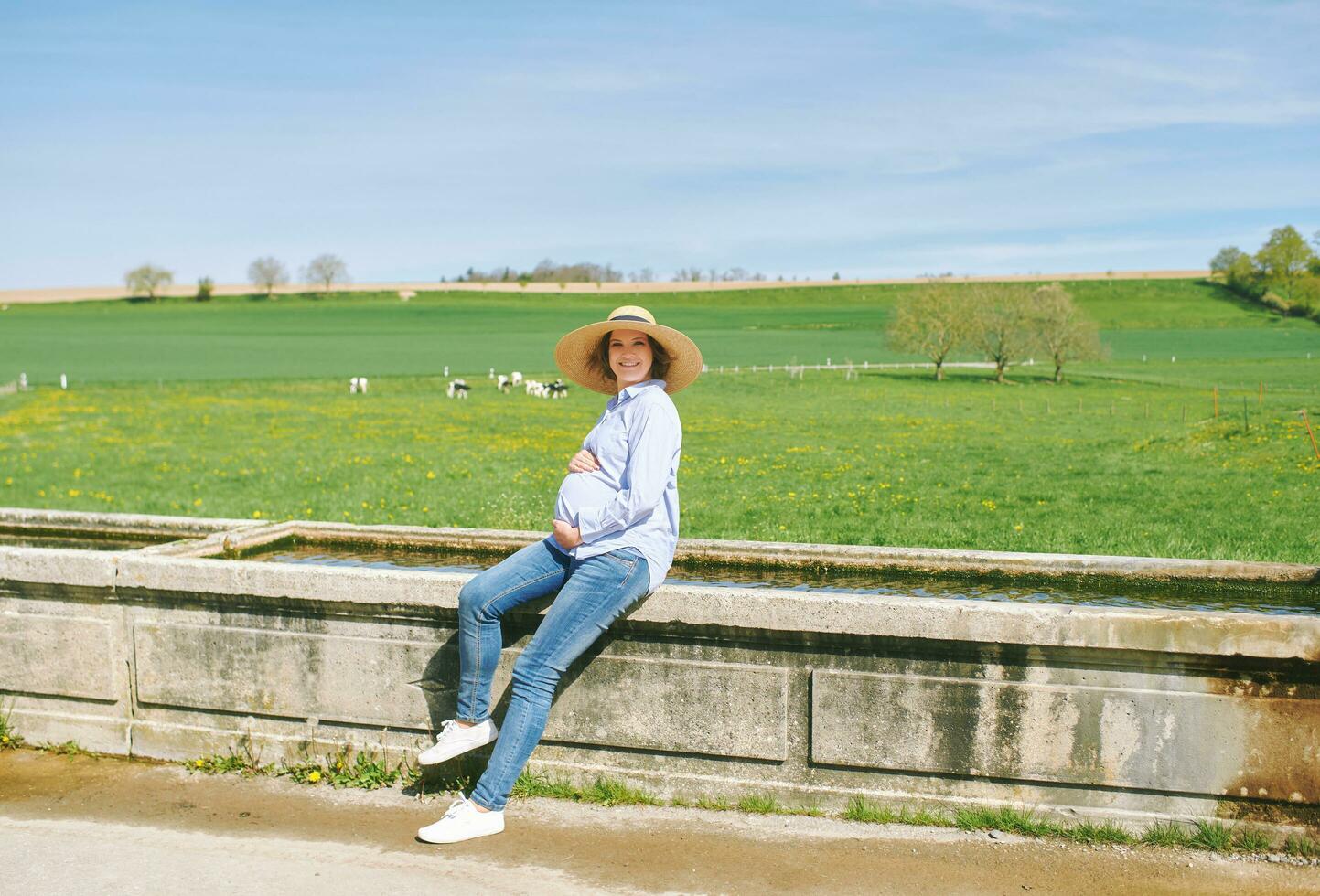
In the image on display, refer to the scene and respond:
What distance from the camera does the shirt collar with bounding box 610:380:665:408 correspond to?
4.94 meters

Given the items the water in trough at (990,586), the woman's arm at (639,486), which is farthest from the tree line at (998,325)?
the woman's arm at (639,486)

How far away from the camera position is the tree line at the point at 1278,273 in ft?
186

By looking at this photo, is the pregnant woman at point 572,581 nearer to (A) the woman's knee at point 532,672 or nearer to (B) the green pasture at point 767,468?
(A) the woman's knee at point 532,672

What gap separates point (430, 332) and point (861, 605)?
9417 cm

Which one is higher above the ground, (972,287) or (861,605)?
(972,287)

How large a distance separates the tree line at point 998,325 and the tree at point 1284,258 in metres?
20.8

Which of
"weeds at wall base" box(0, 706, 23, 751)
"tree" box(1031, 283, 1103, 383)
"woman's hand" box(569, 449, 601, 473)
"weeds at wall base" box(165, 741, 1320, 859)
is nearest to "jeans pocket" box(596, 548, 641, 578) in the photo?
"woman's hand" box(569, 449, 601, 473)

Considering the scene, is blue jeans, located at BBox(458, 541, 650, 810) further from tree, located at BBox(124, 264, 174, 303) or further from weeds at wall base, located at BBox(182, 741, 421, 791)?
tree, located at BBox(124, 264, 174, 303)

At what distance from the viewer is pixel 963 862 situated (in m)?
4.24

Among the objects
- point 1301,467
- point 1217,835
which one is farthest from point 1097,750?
point 1301,467

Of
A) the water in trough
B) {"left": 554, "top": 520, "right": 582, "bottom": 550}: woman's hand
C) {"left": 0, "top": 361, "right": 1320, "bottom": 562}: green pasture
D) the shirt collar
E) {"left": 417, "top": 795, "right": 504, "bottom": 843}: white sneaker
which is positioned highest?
the shirt collar

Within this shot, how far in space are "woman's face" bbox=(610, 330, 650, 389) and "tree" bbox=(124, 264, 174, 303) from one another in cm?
13496

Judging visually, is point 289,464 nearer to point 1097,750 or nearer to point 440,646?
point 440,646

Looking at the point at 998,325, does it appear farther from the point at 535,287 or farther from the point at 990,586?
the point at 535,287
